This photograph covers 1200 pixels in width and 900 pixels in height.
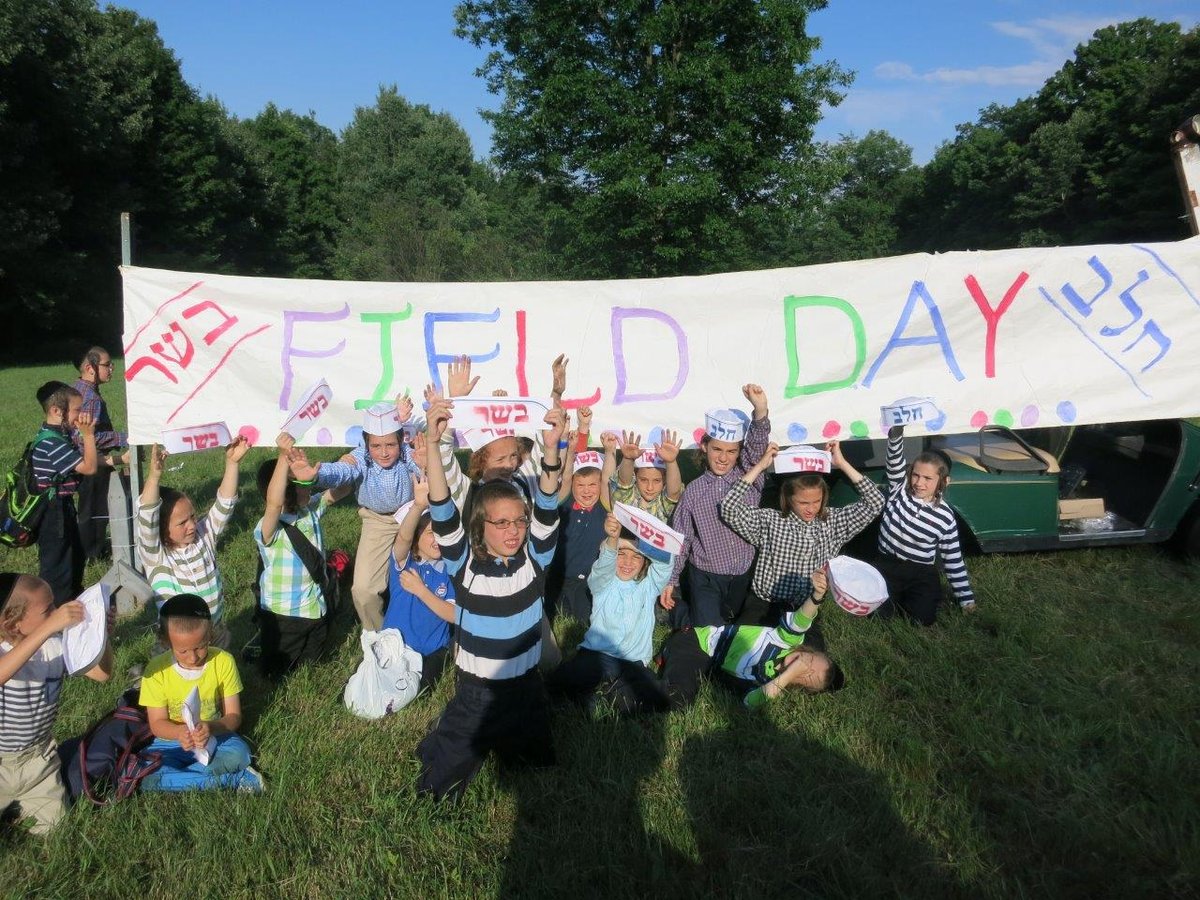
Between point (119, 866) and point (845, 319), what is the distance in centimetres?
491

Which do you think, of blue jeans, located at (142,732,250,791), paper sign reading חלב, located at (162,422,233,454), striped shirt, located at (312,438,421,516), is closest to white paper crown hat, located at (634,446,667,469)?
striped shirt, located at (312,438,421,516)

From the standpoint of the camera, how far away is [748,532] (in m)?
4.91

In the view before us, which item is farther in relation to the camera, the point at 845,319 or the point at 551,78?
the point at 551,78

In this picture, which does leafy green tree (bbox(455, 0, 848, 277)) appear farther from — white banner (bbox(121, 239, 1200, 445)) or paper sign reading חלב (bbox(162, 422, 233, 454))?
paper sign reading חלב (bbox(162, 422, 233, 454))

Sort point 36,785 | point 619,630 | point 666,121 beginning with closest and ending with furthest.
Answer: point 36,785, point 619,630, point 666,121

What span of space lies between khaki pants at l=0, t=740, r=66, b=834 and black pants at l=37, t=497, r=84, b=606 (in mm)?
2394

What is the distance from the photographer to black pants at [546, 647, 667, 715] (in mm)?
4070

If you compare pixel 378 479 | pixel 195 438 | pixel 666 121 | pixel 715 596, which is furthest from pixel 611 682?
pixel 666 121

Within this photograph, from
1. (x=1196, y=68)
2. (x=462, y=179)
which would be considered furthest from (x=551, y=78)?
(x=462, y=179)

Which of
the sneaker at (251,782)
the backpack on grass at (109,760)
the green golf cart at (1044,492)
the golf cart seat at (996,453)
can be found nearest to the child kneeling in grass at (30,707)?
the backpack on grass at (109,760)

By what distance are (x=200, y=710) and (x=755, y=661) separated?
273cm

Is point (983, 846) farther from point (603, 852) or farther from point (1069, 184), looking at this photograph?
point (1069, 184)

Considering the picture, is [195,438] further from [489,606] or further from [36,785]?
[489,606]

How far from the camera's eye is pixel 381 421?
4.58m
